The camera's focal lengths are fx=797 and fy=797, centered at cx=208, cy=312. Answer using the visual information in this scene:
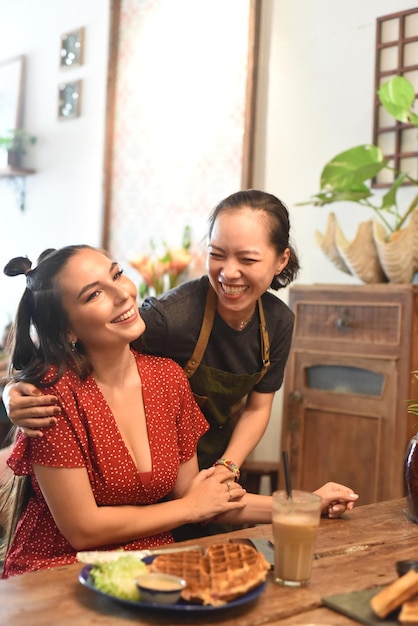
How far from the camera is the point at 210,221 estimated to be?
206 cm

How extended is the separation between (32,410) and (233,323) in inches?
29.3

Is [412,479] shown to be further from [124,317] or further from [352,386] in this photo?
[352,386]

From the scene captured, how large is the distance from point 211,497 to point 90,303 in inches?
18.5

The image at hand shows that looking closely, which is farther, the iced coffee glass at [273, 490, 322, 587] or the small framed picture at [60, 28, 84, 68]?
the small framed picture at [60, 28, 84, 68]

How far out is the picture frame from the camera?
5434 mm

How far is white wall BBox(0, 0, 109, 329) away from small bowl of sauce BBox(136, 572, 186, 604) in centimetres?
383

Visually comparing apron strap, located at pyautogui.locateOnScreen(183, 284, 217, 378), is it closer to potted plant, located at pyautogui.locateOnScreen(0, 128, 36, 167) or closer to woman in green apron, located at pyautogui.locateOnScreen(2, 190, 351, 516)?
woman in green apron, located at pyautogui.locateOnScreen(2, 190, 351, 516)

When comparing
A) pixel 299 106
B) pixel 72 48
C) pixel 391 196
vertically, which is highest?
pixel 72 48

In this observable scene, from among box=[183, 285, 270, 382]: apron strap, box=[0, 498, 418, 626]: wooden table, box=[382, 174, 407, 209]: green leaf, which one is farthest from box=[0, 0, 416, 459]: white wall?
box=[0, 498, 418, 626]: wooden table

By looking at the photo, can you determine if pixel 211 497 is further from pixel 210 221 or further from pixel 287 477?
pixel 210 221

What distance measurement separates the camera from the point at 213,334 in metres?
2.11

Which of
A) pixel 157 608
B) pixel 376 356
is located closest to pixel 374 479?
pixel 376 356

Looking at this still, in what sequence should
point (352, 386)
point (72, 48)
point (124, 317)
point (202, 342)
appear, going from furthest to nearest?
point (72, 48)
point (352, 386)
point (202, 342)
point (124, 317)

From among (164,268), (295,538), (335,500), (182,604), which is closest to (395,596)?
(295,538)
